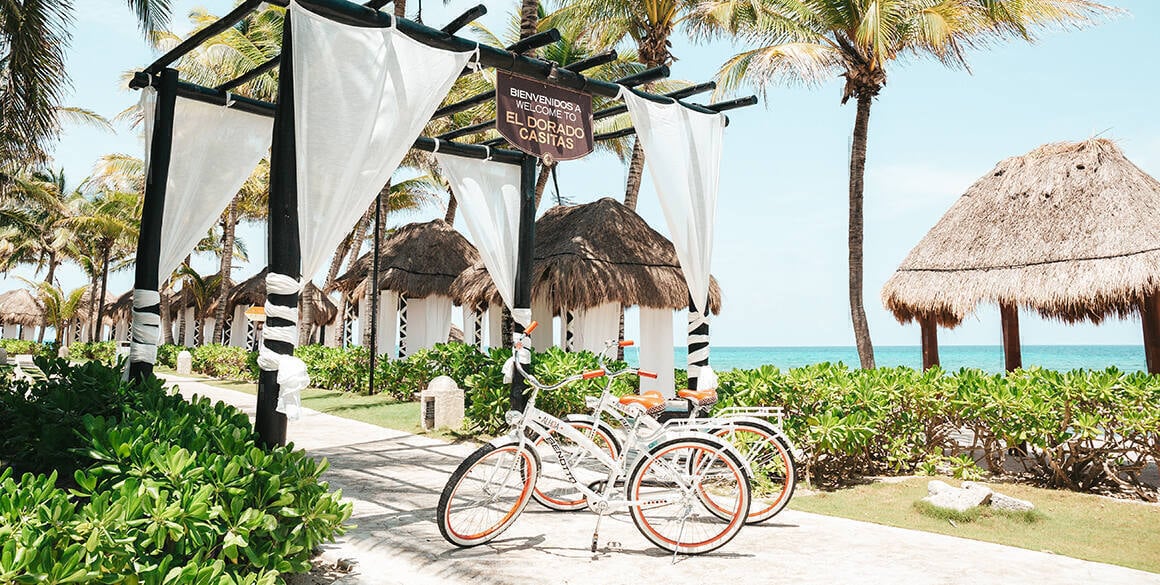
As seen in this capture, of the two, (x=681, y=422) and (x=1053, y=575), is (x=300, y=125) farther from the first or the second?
(x=1053, y=575)

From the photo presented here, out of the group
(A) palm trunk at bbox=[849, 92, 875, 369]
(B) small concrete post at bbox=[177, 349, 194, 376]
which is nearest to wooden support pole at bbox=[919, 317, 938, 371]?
(A) palm trunk at bbox=[849, 92, 875, 369]

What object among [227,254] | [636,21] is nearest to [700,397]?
[636,21]

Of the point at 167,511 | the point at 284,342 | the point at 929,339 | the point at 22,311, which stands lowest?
the point at 167,511

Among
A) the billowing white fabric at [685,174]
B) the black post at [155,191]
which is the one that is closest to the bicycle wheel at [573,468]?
the billowing white fabric at [685,174]

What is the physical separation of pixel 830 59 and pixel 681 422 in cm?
890

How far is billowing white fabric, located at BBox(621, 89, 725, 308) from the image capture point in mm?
6516

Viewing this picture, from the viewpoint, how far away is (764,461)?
218 inches

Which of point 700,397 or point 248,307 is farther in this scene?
point 248,307

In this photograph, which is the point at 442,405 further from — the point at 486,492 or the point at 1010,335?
the point at 1010,335

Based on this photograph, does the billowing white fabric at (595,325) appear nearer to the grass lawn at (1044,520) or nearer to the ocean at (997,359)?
the grass lawn at (1044,520)

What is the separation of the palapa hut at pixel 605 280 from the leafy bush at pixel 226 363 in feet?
34.0

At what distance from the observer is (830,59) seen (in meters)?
11.6

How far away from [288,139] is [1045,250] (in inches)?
415

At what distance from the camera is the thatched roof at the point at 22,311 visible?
39594 mm
